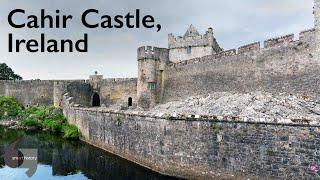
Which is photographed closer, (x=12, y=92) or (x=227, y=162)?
(x=227, y=162)

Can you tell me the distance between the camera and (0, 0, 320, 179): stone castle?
409 inches

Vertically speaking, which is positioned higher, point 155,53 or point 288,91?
point 155,53

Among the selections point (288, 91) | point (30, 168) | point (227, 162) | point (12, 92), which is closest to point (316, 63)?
point (288, 91)

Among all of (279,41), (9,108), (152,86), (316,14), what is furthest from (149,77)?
(9,108)

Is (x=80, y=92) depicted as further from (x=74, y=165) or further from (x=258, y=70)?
(x=74, y=165)

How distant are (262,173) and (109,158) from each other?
8565mm

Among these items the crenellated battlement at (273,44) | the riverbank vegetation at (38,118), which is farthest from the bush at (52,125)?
the crenellated battlement at (273,44)

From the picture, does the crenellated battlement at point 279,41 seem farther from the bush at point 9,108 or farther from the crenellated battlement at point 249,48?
the bush at point 9,108

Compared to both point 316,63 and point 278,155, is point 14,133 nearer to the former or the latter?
point 316,63

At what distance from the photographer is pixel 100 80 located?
4012cm

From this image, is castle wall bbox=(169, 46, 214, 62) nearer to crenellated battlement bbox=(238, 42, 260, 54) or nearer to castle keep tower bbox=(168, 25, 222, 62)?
castle keep tower bbox=(168, 25, 222, 62)

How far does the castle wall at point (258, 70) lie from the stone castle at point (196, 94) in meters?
0.05

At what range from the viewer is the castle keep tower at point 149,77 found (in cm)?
3116

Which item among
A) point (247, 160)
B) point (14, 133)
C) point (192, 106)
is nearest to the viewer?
point (247, 160)
